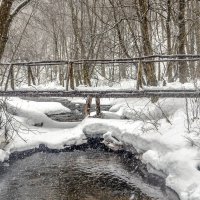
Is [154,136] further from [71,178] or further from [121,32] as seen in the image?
[121,32]

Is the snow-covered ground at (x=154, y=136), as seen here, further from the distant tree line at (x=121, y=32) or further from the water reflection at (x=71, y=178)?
the distant tree line at (x=121, y=32)

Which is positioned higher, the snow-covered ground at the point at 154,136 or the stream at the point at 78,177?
the snow-covered ground at the point at 154,136

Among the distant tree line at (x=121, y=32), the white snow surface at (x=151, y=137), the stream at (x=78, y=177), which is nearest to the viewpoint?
the white snow surface at (x=151, y=137)

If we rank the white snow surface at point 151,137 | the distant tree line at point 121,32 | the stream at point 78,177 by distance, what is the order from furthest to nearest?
1. the distant tree line at point 121,32
2. the stream at point 78,177
3. the white snow surface at point 151,137

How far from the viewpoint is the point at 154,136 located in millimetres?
11539

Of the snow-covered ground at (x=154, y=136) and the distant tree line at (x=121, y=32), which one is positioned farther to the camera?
the distant tree line at (x=121, y=32)

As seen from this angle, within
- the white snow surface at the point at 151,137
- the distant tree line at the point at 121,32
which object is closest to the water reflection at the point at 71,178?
the white snow surface at the point at 151,137

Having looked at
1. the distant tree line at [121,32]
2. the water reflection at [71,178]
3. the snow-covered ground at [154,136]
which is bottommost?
the water reflection at [71,178]

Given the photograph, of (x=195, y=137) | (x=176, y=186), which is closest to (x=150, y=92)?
(x=195, y=137)

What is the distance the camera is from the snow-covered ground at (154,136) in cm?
918

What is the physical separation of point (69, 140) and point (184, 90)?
5.10m

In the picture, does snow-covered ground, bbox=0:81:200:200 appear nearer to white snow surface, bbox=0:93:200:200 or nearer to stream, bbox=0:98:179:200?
white snow surface, bbox=0:93:200:200

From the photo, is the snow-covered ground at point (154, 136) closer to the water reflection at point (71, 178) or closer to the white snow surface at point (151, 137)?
the white snow surface at point (151, 137)

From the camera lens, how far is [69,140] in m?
14.4
